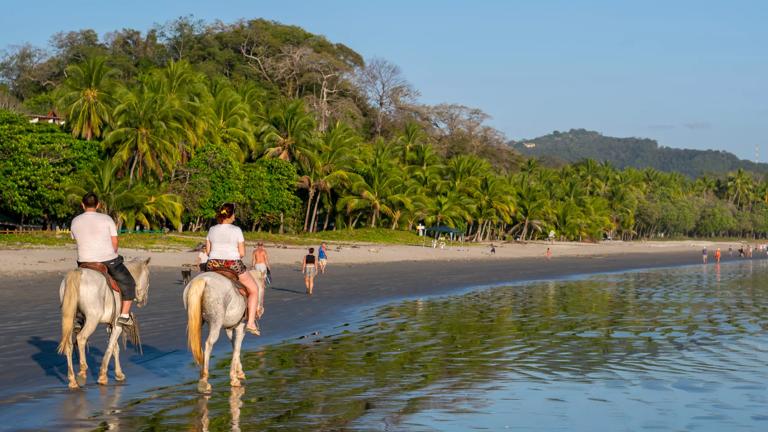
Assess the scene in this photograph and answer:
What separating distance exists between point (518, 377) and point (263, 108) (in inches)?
2442

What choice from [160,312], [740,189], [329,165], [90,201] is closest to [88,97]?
[329,165]

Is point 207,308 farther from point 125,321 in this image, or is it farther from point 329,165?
point 329,165

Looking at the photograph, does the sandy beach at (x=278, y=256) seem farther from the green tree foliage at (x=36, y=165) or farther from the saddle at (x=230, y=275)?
the saddle at (x=230, y=275)

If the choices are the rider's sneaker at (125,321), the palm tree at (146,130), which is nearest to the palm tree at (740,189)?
the palm tree at (146,130)

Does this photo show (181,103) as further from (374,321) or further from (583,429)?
(583,429)

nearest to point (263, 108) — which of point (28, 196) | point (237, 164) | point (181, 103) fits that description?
point (237, 164)

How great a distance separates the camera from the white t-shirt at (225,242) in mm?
11039

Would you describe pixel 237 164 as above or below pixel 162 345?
above

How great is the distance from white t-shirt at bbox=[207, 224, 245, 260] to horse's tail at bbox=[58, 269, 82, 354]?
170 cm

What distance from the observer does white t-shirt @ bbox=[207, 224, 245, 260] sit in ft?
36.2

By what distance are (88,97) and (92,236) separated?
154 ft

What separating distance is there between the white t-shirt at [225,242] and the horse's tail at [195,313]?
0.52 meters

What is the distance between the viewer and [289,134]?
223ft

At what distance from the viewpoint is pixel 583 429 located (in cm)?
950
